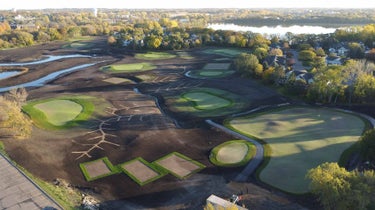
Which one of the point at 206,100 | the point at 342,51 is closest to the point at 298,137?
the point at 206,100

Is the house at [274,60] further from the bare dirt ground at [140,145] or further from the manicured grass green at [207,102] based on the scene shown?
the manicured grass green at [207,102]

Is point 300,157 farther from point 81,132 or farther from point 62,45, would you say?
point 62,45

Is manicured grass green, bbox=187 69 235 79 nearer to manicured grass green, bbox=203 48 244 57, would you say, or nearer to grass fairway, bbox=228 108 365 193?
manicured grass green, bbox=203 48 244 57

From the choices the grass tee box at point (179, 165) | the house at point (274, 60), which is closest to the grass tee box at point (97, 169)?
the grass tee box at point (179, 165)

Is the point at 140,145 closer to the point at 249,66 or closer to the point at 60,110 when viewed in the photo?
the point at 60,110

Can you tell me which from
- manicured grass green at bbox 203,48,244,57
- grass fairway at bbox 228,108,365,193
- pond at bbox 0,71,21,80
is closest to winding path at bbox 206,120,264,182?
grass fairway at bbox 228,108,365,193
